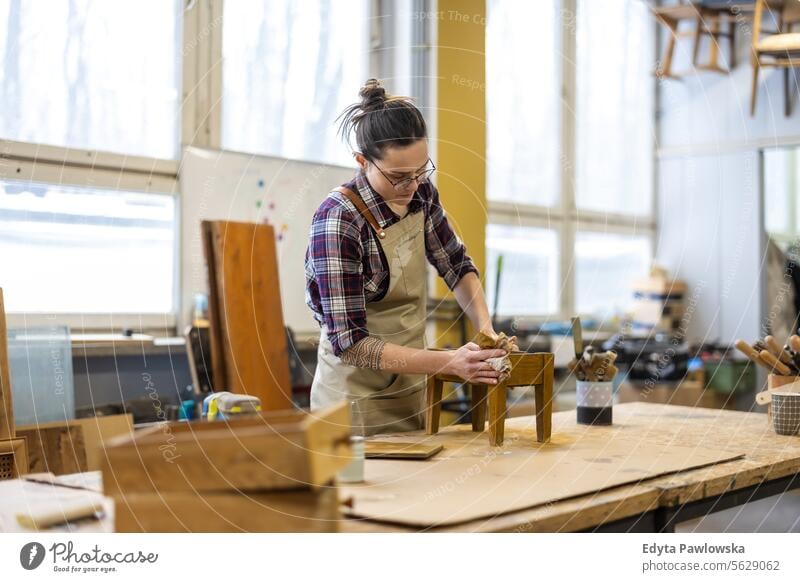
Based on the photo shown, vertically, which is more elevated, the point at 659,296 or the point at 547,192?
the point at 547,192

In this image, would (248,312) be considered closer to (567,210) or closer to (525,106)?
(525,106)

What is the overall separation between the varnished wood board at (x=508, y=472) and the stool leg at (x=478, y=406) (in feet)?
0.15

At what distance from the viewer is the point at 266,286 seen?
177 inches

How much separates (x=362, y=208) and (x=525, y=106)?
15.7 ft

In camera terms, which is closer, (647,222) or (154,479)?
(154,479)

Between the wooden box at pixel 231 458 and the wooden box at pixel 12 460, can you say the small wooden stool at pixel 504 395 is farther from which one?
the wooden box at pixel 12 460

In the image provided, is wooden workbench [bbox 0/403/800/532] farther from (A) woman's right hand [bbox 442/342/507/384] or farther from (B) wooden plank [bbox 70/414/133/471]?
(B) wooden plank [bbox 70/414/133/471]

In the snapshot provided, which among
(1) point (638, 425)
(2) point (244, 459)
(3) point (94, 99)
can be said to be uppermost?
(3) point (94, 99)

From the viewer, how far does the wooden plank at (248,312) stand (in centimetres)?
418

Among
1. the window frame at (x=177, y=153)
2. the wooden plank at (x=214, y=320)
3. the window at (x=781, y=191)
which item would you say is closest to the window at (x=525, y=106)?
the window frame at (x=177, y=153)

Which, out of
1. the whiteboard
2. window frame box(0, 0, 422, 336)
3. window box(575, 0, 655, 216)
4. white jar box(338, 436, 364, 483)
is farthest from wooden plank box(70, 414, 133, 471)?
window box(575, 0, 655, 216)
